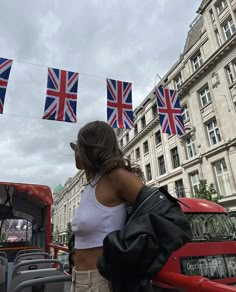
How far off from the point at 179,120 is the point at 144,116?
797 inches

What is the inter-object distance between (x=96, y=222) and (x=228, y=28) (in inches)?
905

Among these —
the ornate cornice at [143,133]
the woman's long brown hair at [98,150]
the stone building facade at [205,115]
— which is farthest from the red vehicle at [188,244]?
the ornate cornice at [143,133]

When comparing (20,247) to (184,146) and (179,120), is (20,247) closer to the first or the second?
(179,120)

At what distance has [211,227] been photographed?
15.2ft

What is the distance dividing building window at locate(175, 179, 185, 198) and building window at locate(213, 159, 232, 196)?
4.16m

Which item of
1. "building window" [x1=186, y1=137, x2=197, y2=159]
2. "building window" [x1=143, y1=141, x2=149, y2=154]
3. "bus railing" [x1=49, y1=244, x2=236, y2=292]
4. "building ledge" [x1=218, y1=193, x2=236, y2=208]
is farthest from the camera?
"building window" [x1=143, y1=141, x2=149, y2=154]

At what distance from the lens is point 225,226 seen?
4711mm

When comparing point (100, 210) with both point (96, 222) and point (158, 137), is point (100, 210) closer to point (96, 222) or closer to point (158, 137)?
point (96, 222)

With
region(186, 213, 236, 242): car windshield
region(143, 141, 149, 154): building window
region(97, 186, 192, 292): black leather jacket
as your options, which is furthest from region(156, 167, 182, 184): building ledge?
region(97, 186, 192, 292): black leather jacket

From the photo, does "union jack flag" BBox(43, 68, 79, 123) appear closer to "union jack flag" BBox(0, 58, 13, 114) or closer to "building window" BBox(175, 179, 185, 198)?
"union jack flag" BBox(0, 58, 13, 114)

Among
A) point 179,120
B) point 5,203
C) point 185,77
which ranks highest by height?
point 185,77

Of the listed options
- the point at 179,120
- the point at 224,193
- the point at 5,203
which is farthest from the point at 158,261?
the point at 224,193

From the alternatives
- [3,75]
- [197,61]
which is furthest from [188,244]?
[197,61]

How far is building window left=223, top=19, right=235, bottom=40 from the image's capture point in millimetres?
19527
